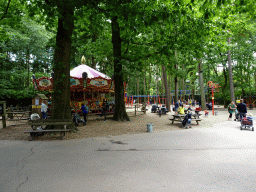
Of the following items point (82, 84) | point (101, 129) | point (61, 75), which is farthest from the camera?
point (82, 84)

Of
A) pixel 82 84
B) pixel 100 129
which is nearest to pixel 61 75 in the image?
pixel 100 129

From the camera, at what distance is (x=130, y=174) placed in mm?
4234

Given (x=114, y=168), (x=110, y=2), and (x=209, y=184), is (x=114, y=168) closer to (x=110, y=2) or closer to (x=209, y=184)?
(x=209, y=184)

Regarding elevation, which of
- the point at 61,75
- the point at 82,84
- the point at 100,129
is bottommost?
the point at 100,129

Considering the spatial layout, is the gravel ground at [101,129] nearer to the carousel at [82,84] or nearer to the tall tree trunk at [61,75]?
the tall tree trunk at [61,75]

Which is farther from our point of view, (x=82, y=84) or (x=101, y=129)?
(x=82, y=84)

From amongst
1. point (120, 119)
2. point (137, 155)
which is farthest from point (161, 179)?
point (120, 119)

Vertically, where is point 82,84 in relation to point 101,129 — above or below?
above

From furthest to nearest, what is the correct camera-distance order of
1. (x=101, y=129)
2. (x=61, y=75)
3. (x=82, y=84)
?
(x=82, y=84)
(x=101, y=129)
(x=61, y=75)

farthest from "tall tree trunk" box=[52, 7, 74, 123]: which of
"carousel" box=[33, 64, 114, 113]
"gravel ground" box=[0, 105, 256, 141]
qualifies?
"carousel" box=[33, 64, 114, 113]

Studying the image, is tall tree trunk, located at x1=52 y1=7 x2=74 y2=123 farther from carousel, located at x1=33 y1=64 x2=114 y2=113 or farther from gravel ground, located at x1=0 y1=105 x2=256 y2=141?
carousel, located at x1=33 y1=64 x2=114 y2=113

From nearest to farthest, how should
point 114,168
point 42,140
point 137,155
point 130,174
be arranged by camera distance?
1. point 130,174
2. point 114,168
3. point 137,155
4. point 42,140

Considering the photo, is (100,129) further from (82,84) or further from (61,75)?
(82,84)

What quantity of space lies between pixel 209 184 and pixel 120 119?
441 inches
